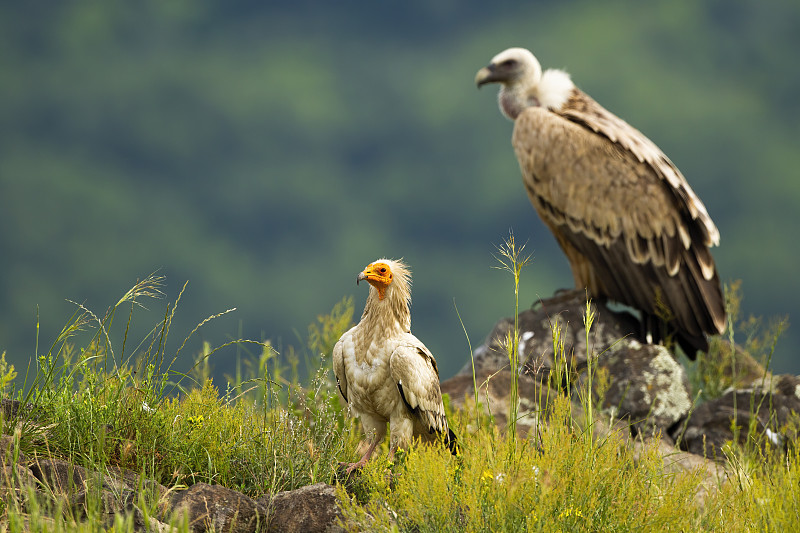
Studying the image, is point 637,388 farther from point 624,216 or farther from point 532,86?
point 532,86

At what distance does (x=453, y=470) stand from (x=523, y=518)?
387mm

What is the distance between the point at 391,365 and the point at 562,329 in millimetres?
4805

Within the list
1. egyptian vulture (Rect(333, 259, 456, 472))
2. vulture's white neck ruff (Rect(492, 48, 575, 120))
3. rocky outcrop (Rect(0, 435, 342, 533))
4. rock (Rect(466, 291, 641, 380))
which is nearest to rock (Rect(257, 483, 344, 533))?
rocky outcrop (Rect(0, 435, 342, 533))

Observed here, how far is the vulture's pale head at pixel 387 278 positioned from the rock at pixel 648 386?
4007 mm

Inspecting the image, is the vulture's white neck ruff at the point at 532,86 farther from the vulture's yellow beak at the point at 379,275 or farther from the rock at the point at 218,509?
the rock at the point at 218,509

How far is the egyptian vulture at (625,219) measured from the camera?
8.55 meters

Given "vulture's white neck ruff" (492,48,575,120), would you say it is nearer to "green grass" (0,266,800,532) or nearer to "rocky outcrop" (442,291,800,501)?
"rocky outcrop" (442,291,800,501)

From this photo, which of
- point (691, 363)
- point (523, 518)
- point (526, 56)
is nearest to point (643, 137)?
point (526, 56)

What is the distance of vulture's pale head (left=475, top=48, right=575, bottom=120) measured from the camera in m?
9.48

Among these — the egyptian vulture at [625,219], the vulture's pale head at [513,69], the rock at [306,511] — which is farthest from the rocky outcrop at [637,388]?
the rock at [306,511]

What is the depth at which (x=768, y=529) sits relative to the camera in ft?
12.0

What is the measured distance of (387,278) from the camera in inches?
158

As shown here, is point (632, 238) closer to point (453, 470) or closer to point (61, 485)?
point (453, 470)

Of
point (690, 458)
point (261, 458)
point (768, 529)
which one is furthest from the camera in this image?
point (690, 458)
